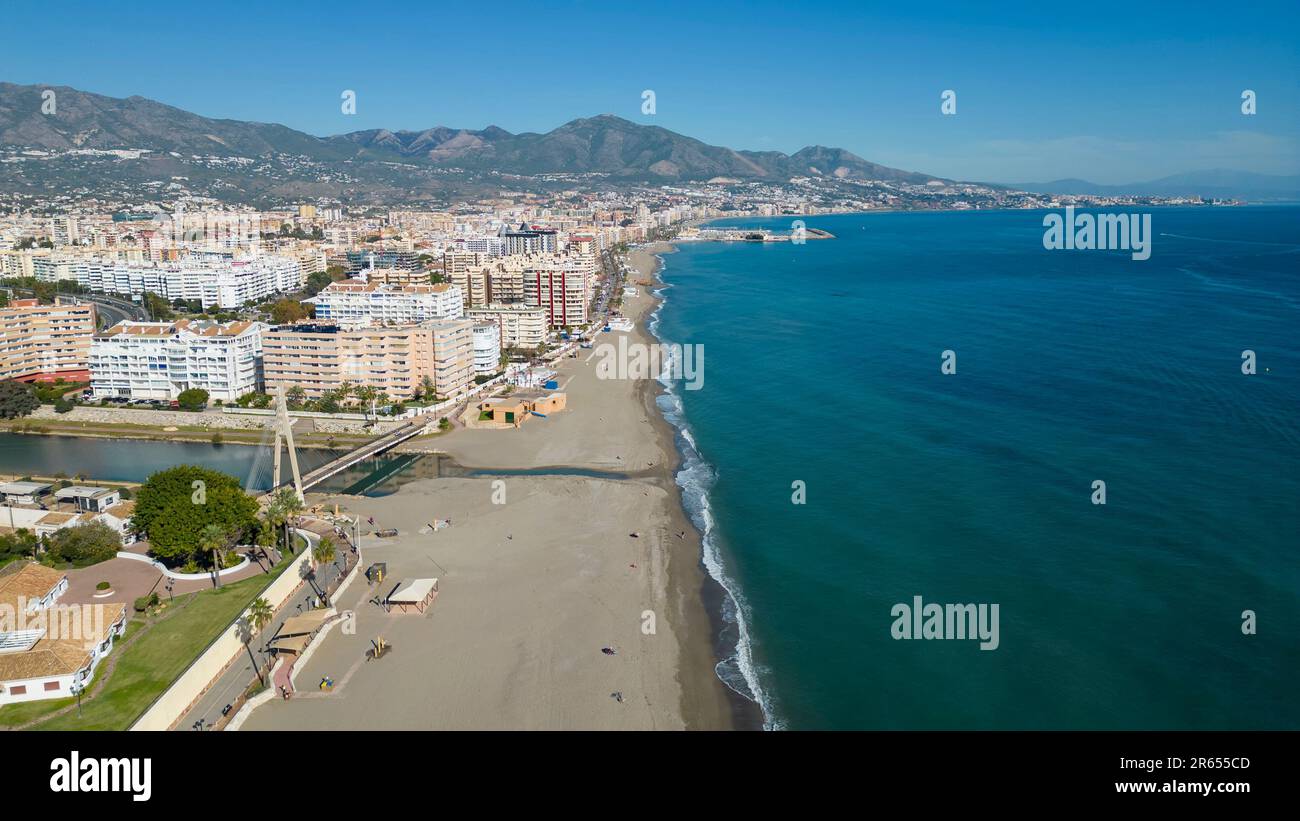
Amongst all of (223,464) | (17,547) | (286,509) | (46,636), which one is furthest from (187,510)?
(223,464)

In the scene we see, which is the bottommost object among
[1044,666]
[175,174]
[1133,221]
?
[1044,666]

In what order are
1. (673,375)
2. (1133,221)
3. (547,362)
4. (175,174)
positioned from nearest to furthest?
(673,375) → (547,362) → (1133,221) → (175,174)

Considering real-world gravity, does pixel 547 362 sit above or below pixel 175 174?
below

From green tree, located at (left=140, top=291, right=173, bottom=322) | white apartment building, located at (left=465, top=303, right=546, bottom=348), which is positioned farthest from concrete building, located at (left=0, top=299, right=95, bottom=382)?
white apartment building, located at (left=465, top=303, right=546, bottom=348)

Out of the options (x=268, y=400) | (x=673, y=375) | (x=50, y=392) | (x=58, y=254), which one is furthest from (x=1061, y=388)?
(x=58, y=254)

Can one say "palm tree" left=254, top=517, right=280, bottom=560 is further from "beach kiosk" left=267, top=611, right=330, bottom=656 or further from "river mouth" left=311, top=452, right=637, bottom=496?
"river mouth" left=311, top=452, right=637, bottom=496
